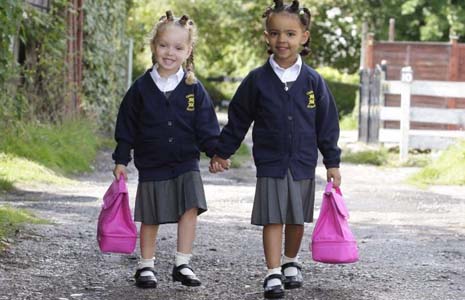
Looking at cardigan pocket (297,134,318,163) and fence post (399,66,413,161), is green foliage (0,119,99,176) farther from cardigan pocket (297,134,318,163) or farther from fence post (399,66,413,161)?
cardigan pocket (297,134,318,163)

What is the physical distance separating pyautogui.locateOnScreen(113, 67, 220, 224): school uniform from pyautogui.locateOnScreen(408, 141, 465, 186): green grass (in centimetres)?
689

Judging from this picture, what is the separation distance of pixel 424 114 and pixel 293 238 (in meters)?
10.8

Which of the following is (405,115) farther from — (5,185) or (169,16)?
(169,16)

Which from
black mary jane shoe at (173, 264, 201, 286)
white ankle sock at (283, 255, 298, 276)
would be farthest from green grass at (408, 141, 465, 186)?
black mary jane shoe at (173, 264, 201, 286)

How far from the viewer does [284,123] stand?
571 centimetres

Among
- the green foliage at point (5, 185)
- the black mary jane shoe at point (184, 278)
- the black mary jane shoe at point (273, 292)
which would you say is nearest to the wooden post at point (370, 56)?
the green foliage at point (5, 185)

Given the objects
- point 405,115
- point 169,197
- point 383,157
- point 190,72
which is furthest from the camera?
point 383,157

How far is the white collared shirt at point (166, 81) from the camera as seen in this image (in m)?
5.93

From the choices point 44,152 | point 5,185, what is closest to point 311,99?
point 5,185

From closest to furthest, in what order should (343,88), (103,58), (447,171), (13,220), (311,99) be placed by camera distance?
(311,99)
(13,220)
(447,171)
(103,58)
(343,88)

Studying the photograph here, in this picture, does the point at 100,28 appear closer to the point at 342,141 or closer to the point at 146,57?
the point at 342,141

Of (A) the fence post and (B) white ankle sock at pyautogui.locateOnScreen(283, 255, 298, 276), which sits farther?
(A) the fence post

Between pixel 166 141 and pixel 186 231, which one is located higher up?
pixel 166 141

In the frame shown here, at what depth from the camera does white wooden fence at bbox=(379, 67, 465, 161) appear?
53.2 ft
